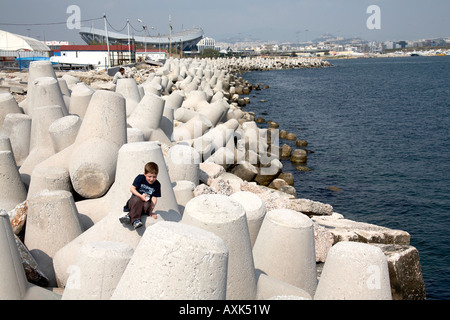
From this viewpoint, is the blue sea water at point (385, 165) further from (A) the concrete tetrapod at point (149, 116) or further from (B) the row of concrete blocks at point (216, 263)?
(A) the concrete tetrapod at point (149, 116)

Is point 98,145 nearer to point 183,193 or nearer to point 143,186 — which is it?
point 183,193

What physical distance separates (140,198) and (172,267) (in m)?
1.74

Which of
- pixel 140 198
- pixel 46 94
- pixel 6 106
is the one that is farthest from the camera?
pixel 6 106

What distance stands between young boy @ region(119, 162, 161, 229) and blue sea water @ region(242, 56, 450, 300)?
463 centimetres

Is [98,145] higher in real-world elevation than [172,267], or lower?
higher

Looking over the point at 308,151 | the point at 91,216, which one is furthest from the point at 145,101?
the point at 308,151

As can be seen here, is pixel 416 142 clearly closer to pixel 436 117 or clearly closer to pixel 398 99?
pixel 436 117

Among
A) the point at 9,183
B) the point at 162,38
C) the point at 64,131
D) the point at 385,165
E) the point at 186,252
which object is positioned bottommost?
the point at 385,165

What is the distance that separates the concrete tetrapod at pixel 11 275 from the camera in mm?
2895

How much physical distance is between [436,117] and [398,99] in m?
8.71

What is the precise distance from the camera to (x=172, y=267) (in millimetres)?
2279

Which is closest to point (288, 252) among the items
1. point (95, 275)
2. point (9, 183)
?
point (95, 275)

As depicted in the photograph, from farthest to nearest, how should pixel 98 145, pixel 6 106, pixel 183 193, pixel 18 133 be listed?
pixel 6 106 < pixel 18 133 < pixel 98 145 < pixel 183 193
